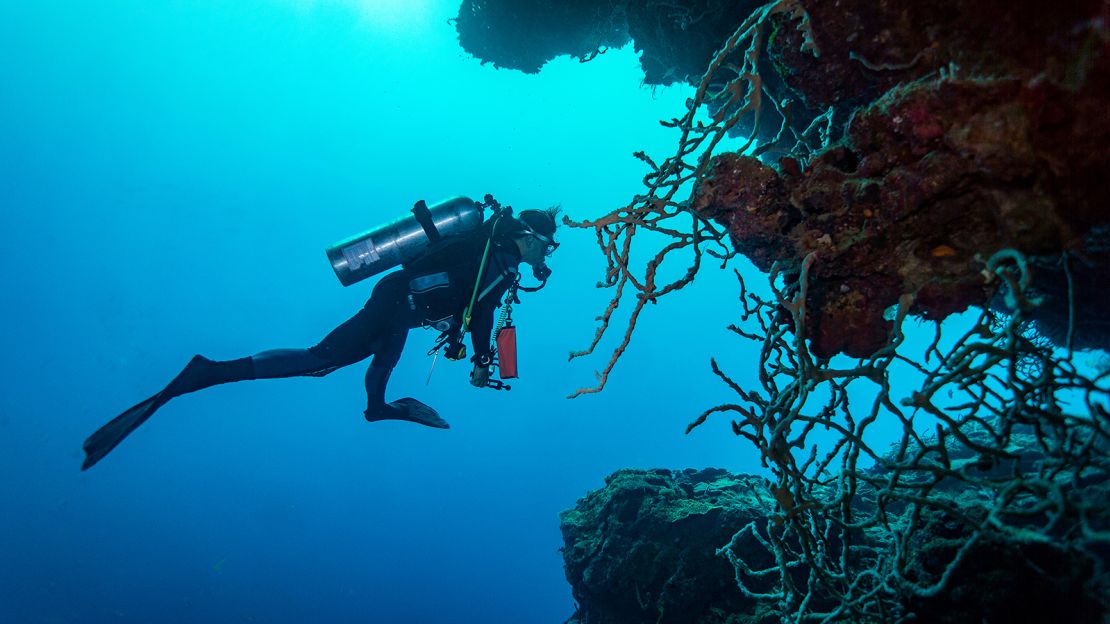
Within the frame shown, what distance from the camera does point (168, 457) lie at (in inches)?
2141

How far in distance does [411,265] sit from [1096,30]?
21.2ft

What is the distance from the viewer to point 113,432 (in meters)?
5.19

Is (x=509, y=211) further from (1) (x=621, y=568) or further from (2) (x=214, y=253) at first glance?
(2) (x=214, y=253)

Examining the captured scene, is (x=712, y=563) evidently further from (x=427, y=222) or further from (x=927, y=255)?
(x=427, y=222)

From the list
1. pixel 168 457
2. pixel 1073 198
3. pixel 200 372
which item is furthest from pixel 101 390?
pixel 1073 198

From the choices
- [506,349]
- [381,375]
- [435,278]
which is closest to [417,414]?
[381,375]

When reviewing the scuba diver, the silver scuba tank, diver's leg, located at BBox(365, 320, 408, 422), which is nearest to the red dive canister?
the scuba diver

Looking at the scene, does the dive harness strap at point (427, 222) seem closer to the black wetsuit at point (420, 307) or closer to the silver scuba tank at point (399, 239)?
the silver scuba tank at point (399, 239)

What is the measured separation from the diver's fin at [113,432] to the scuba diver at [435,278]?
0.68 m

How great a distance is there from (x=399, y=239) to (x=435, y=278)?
3.05 ft

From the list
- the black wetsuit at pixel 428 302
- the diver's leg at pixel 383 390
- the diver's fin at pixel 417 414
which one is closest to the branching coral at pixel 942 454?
the black wetsuit at pixel 428 302

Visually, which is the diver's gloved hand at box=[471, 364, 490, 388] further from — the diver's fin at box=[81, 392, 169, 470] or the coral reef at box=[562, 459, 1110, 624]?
the diver's fin at box=[81, 392, 169, 470]

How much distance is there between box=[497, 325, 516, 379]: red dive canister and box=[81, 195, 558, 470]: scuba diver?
41 cm

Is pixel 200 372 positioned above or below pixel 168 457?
below
